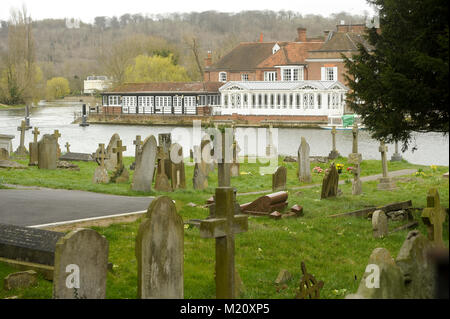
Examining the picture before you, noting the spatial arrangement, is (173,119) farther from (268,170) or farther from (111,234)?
(111,234)

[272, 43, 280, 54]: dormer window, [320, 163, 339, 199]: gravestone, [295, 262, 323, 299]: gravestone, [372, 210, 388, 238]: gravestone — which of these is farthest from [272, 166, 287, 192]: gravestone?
[272, 43, 280, 54]: dormer window

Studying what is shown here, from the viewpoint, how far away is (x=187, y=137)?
60844 mm

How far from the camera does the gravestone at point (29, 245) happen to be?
351 inches

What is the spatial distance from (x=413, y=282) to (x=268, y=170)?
2086 centimetres

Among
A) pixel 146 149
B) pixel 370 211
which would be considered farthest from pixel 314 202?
pixel 146 149

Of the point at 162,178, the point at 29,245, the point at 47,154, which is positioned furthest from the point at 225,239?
the point at 47,154

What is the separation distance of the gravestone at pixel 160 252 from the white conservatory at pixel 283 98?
66.7 metres

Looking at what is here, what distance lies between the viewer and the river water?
41938 millimetres

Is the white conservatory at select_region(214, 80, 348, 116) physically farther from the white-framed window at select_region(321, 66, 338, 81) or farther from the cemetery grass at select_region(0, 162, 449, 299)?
the cemetery grass at select_region(0, 162, 449, 299)

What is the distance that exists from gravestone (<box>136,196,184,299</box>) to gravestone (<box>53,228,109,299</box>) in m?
0.41

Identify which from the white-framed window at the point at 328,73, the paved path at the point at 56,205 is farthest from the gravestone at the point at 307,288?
the white-framed window at the point at 328,73

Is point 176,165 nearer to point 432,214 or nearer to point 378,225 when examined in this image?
point 378,225

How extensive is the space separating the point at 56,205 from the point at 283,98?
64151 mm

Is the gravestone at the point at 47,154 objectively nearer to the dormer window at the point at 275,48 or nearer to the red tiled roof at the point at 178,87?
the red tiled roof at the point at 178,87
